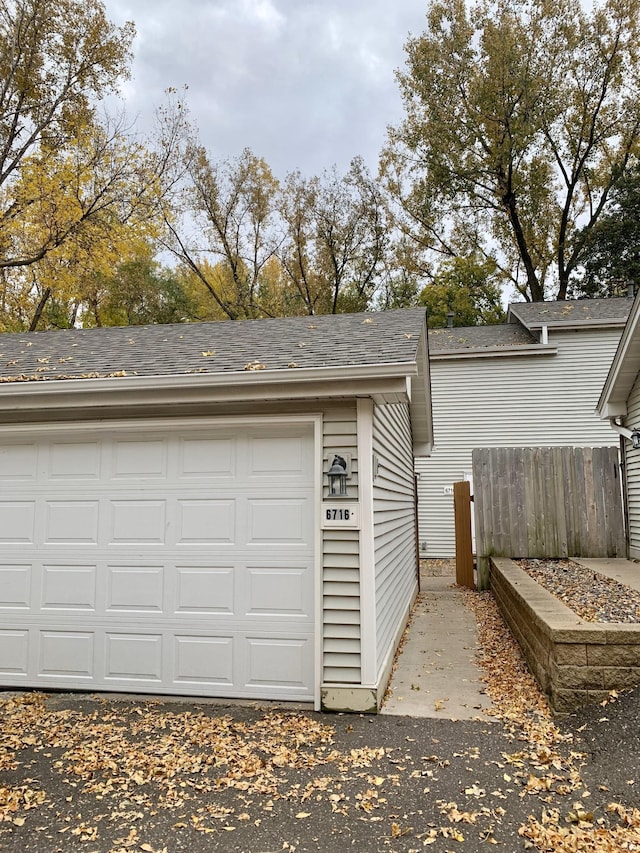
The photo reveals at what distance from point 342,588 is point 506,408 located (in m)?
11.3

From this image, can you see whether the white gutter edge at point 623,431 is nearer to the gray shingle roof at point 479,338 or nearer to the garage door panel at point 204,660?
the gray shingle roof at point 479,338

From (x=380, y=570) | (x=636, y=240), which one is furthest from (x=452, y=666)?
(x=636, y=240)

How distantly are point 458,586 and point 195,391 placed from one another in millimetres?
7804

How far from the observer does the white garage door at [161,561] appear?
4887 millimetres

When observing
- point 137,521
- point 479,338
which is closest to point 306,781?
point 137,521

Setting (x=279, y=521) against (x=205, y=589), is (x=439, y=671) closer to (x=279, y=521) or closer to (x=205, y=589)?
(x=279, y=521)

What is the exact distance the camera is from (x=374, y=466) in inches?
203

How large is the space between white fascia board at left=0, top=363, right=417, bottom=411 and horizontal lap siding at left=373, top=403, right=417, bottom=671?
59cm

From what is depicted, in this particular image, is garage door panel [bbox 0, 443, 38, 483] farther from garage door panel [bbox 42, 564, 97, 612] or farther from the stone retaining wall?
the stone retaining wall

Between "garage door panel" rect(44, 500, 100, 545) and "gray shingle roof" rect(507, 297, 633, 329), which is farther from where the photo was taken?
"gray shingle roof" rect(507, 297, 633, 329)

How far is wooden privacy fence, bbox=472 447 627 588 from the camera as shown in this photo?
9.84m

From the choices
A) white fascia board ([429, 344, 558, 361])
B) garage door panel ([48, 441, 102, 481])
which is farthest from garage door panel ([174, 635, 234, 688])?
white fascia board ([429, 344, 558, 361])

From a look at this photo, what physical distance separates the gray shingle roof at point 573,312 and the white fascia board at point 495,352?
56 cm

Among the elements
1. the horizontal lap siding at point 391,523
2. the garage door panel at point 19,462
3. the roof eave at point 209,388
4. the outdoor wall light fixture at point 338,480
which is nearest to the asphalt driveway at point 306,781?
the horizontal lap siding at point 391,523
